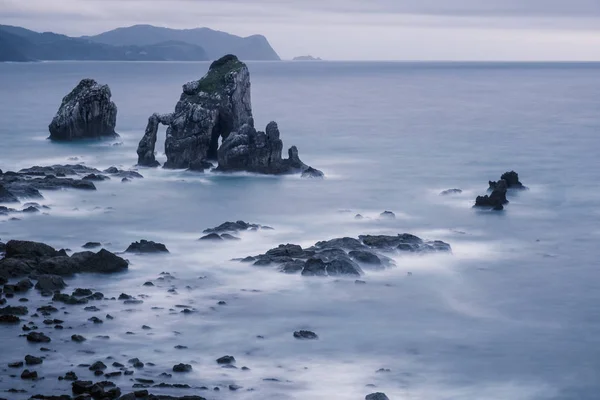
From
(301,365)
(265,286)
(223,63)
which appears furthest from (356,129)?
(301,365)

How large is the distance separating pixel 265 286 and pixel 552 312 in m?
9.09

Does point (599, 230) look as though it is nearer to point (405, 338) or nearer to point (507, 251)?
point (507, 251)

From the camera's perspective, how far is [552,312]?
93.4ft

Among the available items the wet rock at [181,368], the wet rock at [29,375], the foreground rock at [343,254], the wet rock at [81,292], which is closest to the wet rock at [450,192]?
the foreground rock at [343,254]

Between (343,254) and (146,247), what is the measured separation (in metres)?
7.29

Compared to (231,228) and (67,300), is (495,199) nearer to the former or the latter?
(231,228)

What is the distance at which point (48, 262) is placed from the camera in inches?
1145

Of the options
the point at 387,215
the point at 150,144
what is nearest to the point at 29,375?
the point at 387,215

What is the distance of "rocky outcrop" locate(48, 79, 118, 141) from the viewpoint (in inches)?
2579

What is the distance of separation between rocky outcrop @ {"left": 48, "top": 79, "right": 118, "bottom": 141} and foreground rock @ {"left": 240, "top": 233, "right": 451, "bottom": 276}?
3621 cm

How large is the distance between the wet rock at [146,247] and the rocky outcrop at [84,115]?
34162 mm

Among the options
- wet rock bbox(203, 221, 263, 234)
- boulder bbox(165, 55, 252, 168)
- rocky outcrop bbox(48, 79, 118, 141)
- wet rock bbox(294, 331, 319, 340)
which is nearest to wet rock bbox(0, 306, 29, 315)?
wet rock bbox(294, 331, 319, 340)

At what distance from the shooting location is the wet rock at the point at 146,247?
32.9 m

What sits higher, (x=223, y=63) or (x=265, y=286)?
(x=223, y=63)
